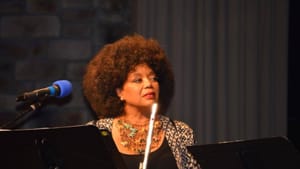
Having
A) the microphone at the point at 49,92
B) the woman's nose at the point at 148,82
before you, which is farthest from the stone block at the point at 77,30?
the microphone at the point at 49,92

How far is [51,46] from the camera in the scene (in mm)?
3139

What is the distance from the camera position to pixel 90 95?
294cm

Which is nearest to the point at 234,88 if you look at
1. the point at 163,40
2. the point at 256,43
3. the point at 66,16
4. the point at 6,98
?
the point at 256,43

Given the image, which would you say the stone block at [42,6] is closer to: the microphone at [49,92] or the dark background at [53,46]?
the dark background at [53,46]

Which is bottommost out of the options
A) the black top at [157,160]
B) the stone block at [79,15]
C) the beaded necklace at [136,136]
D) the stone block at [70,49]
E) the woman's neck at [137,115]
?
the black top at [157,160]

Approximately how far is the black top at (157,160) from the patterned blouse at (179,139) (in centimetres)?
3

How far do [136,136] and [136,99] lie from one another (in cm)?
22

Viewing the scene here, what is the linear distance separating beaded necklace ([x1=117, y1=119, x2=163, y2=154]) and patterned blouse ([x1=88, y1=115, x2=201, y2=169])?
0.05 metres

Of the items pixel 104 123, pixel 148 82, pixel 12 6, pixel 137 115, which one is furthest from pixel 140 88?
pixel 12 6

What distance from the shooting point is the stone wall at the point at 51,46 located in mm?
3109

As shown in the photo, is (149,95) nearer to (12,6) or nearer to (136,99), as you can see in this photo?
(136,99)

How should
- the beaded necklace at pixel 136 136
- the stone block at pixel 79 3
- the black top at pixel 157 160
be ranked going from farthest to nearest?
the stone block at pixel 79 3 → the beaded necklace at pixel 136 136 → the black top at pixel 157 160
